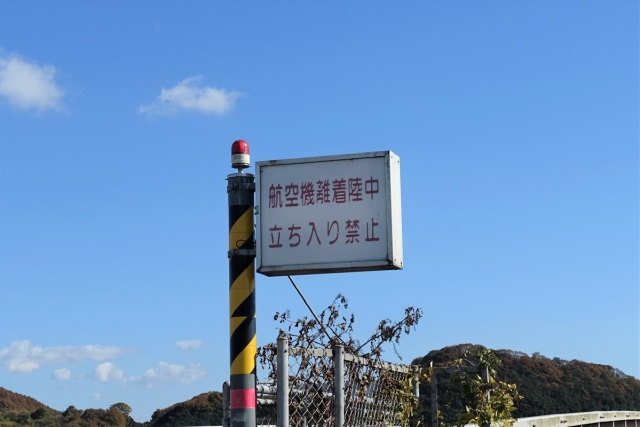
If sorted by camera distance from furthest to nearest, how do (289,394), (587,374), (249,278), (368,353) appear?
(587,374), (368,353), (249,278), (289,394)

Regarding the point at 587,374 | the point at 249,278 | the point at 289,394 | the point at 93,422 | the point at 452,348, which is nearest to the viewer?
the point at 289,394

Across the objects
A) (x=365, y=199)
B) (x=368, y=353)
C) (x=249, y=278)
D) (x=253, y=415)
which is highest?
(x=365, y=199)

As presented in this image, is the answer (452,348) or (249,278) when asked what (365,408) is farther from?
(452,348)

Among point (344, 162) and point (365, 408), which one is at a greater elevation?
point (344, 162)

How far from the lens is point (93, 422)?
23516mm

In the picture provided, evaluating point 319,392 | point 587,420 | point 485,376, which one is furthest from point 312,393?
point 587,420

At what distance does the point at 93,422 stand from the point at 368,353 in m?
16.6

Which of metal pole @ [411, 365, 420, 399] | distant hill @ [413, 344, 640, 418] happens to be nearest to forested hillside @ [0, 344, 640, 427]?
distant hill @ [413, 344, 640, 418]

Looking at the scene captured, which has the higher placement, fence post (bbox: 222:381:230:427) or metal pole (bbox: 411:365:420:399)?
metal pole (bbox: 411:365:420:399)

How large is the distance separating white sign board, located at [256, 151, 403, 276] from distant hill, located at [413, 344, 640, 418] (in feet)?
67.8

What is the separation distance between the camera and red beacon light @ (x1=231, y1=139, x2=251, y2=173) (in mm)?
7973

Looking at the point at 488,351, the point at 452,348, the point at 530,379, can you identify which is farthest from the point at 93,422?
the point at 488,351

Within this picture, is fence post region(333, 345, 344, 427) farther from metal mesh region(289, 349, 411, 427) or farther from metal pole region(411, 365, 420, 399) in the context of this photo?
metal pole region(411, 365, 420, 399)

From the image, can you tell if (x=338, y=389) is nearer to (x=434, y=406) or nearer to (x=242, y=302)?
(x=242, y=302)
